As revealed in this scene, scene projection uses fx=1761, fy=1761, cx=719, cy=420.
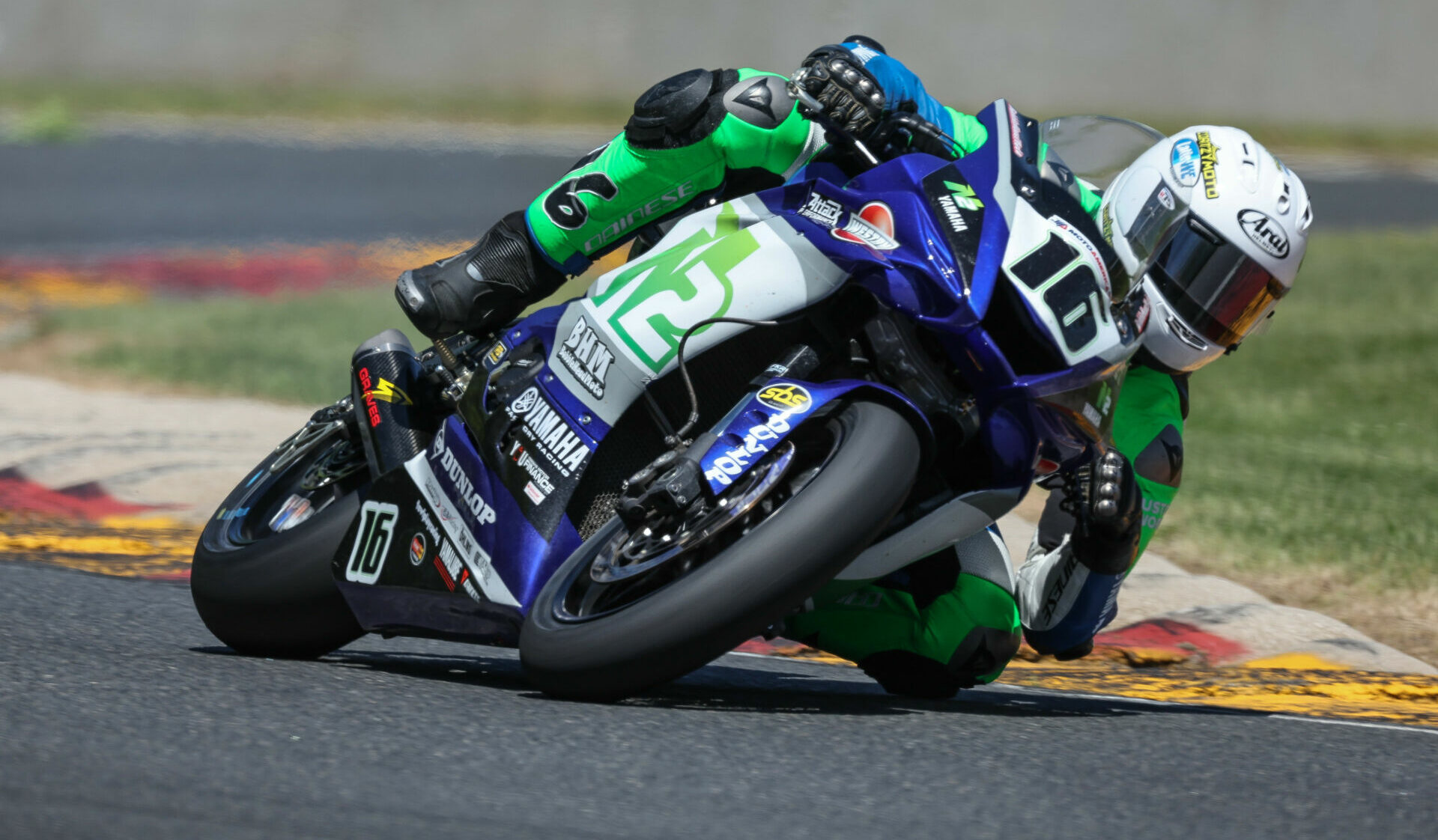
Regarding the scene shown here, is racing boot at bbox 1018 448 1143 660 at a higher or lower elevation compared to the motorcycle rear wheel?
lower

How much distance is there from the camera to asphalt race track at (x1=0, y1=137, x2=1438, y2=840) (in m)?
2.55

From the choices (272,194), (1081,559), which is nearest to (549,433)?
(1081,559)

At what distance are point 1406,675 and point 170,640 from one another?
10.7ft

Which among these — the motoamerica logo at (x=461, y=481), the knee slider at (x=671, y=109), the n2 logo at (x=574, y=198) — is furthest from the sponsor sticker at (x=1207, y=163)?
the motoamerica logo at (x=461, y=481)

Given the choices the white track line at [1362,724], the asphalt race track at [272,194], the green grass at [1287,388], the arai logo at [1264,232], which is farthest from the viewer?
the asphalt race track at [272,194]

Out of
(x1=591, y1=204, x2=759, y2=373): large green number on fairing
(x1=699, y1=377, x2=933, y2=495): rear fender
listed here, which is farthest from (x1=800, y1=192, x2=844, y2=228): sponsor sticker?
(x1=699, y1=377, x2=933, y2=495): rear fender

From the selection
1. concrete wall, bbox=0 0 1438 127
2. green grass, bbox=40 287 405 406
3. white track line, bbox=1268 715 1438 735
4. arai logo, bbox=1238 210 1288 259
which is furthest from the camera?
concrete wall, bbox=0 0 1438 127

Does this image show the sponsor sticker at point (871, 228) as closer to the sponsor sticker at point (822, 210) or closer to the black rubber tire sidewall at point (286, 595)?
the sponsor sticker at point (822, 210)

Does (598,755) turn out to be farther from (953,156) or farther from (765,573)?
(953,156)

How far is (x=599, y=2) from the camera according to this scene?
24.0 m

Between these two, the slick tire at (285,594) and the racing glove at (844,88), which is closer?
the racing glove at (844,88)

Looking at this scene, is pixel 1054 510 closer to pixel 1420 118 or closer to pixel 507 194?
pixel 507 194

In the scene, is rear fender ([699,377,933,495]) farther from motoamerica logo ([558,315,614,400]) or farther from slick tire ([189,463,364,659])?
slick tire ([189,463,364,659])

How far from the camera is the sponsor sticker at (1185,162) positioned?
413cm
